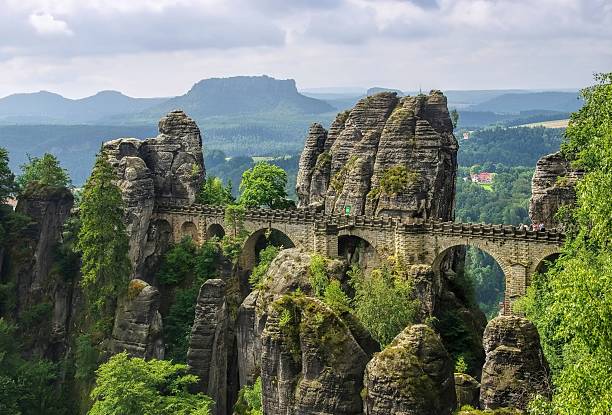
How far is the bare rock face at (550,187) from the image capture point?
52.8 m

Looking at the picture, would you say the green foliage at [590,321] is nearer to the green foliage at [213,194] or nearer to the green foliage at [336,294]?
the green foliage at [336,294]

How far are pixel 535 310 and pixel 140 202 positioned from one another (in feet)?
116

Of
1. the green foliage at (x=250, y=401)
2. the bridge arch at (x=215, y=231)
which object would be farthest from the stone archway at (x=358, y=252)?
the green foliage at (x=250, y=401)

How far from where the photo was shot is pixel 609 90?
30.7 m

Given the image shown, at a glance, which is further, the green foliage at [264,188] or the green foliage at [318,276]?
the green foliage at [264,188]

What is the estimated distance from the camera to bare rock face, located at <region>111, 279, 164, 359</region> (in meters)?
51.9

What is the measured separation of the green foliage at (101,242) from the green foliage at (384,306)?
1837 centimetres

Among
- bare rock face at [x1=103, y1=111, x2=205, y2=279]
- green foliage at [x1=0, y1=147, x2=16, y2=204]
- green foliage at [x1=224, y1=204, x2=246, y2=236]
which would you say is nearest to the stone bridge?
green foliage at [x1=224, y1=204, x2=246, y2=236]

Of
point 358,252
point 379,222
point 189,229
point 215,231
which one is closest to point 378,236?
point 379,222

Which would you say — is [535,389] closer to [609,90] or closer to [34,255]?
[609,90]

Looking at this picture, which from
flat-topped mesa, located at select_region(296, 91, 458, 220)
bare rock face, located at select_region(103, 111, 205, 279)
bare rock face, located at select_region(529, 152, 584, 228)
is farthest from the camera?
bare rock face, located at select_region(103, 111, 205, 279)

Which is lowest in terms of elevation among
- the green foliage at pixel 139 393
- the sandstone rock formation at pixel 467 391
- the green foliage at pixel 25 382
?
the green foliage at pixel 25 382

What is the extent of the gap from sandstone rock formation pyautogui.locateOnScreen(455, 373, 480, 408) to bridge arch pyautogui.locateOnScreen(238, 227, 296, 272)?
3798 centimetres

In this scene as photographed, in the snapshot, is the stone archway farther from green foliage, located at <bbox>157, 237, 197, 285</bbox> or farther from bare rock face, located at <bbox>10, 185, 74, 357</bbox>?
bare rock face, located at <bbox>10, 185, 74, 357</bbox>
